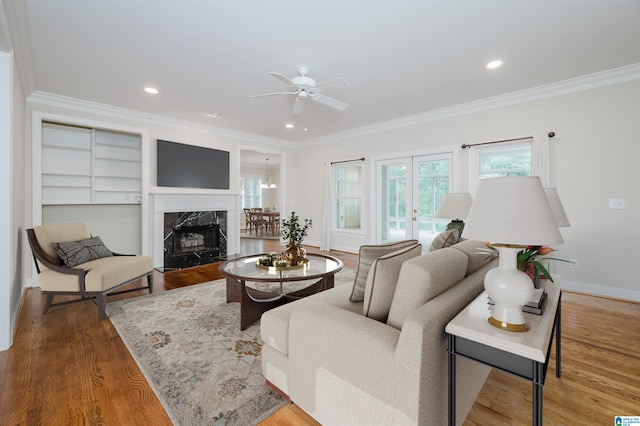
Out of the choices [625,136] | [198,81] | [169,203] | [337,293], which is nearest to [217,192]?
[169,203]

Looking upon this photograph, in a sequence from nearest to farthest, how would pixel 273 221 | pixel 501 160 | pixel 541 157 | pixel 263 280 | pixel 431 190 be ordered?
pixel 263 280
pixel 541 157
pixel 501 160
pixel 431 190
pixel 273 221

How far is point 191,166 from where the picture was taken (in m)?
5.40

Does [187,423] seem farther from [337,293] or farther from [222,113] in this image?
[222,113]

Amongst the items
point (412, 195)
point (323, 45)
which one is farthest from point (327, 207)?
point (323, 45)

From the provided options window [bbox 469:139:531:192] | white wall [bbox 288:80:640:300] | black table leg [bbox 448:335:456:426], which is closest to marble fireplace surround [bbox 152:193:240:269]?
window [bbox 469:139:531:192]

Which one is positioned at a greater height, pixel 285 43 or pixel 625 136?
pixel 285 43

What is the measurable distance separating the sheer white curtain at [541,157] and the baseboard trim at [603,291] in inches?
52.1

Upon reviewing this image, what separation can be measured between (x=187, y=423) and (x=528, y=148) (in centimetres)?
486

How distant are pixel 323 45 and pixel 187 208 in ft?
12.9

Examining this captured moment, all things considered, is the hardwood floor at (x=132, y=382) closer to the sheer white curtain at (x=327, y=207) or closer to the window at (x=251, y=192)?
the sheer white curtain at (x=327, y=207)

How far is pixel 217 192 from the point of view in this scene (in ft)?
18.8

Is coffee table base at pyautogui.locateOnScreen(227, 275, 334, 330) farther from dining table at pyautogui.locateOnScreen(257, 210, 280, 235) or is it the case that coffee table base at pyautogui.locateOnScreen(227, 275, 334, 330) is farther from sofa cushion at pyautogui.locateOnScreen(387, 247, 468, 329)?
dining table at pyautogui.locateOnScreen(257, 210, 280, 235)

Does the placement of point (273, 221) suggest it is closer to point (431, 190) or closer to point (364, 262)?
point (431, 190)

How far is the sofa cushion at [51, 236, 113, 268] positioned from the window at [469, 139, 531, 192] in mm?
5162
